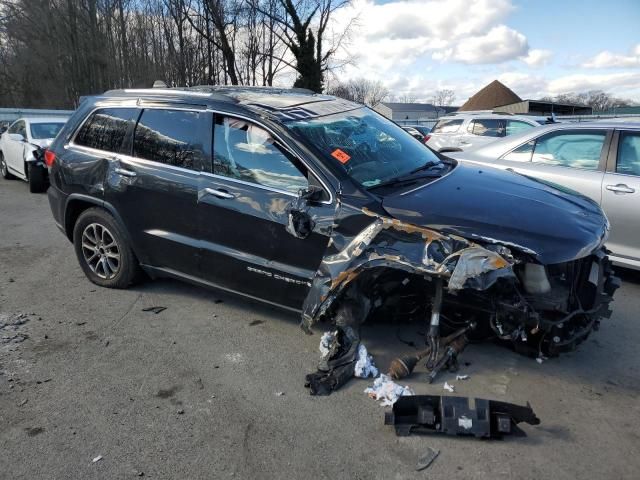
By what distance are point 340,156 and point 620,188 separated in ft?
10.1

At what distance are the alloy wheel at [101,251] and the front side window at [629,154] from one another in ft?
16.5

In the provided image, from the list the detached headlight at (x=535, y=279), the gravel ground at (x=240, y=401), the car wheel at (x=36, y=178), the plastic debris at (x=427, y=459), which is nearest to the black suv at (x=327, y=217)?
the detached headlight at (x=535, y=279)

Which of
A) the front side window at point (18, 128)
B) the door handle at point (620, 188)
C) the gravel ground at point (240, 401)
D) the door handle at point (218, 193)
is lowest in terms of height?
the gravel ground at point (240, 401)

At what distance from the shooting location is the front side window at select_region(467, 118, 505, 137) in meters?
12.3

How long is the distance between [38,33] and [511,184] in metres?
39.8

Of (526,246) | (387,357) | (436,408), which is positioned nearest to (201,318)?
(387,357)

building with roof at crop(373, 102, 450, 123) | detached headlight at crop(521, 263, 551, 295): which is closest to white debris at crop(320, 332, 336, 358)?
detached headlight at crop(521, 263, 551, 295)

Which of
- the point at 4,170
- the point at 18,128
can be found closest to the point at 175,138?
the point at 18,128

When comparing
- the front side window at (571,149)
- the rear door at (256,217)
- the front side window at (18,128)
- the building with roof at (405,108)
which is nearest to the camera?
the rear door at (256,217)

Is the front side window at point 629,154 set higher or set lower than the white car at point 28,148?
higher

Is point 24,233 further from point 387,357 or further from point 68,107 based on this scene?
point 68,107

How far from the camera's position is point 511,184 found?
374 centimetres

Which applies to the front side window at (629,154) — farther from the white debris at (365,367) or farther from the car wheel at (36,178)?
the car wheel at (36,178)

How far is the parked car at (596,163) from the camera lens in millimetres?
4727
